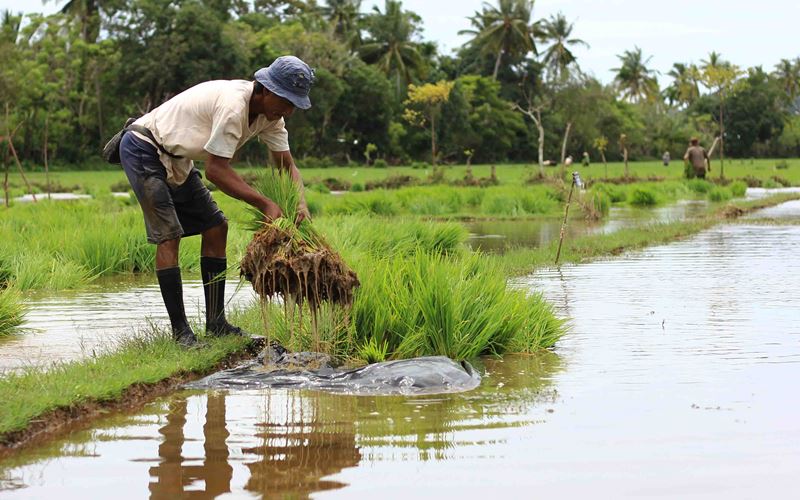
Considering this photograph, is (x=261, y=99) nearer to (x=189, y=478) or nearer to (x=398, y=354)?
(x=398, y=354)

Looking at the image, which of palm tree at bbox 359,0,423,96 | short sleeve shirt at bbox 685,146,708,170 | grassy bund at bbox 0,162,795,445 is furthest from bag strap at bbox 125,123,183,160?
palm tree at bbox 359,0,423,96

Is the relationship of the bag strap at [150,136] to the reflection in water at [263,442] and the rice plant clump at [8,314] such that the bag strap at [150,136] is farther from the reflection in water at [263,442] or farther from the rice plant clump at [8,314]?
the rice plant clump at [8,314]

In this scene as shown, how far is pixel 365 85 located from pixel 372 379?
53995 millimetres

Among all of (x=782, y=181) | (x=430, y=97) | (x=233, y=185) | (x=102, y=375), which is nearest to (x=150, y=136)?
(x=233, y=185)

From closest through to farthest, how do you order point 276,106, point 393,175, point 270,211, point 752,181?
point 270,211 → point 276,106 → point 752,181 → point 393,175

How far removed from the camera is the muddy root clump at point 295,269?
19.7 feet

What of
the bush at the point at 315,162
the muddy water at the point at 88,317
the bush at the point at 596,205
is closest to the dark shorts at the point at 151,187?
the muddy water at the point at 88,317

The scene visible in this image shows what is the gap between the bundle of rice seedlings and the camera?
19.7 feet

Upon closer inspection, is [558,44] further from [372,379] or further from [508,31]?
[372,379]

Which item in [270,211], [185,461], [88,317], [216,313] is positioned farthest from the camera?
[88,317]

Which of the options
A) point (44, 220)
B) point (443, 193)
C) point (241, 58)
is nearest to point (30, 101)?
point (241, 58)

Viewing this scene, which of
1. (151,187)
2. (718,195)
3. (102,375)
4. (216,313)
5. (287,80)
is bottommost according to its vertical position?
(102,375)

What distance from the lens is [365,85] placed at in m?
59.2

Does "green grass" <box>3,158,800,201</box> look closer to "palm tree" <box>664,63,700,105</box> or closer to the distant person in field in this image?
the distant person in field
